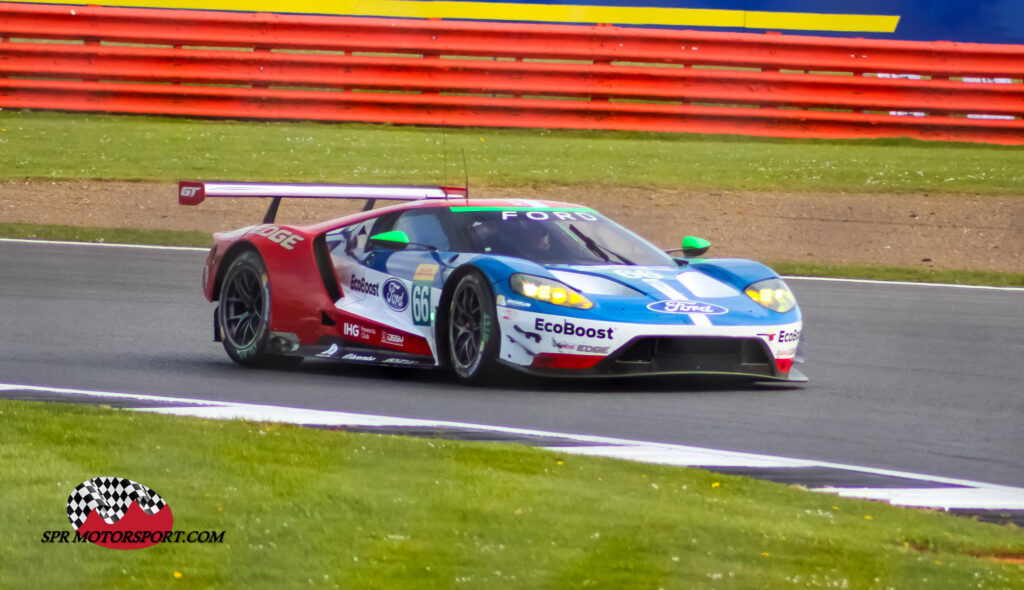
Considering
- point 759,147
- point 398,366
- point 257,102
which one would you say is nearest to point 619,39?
point 759,147

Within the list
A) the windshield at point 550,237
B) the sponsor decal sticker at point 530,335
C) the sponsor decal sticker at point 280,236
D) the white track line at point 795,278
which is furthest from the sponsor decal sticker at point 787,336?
the white track line at point 795,278

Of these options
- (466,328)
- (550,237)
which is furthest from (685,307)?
(466,328)

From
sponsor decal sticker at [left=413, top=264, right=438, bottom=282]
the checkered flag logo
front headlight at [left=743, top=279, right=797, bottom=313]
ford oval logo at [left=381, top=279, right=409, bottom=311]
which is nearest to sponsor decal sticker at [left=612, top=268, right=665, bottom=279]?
front headlight at [left=743, top=279, right=797, bottom=313]

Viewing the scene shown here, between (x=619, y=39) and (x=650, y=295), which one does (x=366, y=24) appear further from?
(x=650, y=295)

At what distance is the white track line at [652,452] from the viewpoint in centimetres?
584

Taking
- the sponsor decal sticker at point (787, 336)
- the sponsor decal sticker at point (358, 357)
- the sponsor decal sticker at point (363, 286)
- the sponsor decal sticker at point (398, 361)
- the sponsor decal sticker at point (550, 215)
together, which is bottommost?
the sponsor decal sticker at point (358, 357)

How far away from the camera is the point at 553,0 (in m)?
22.7

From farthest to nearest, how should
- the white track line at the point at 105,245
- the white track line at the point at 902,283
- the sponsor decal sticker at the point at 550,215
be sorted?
1. the white track line at the point at 105,245
2. the white track line at the point at 902,283
3. the sponsor decal sticker at the point at 550,215

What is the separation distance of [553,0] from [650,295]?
14789mm

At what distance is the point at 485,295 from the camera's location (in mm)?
8508

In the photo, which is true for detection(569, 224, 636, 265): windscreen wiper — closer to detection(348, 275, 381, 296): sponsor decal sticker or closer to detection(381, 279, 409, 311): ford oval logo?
detection(381, 279, 409, 311): ford oval logo

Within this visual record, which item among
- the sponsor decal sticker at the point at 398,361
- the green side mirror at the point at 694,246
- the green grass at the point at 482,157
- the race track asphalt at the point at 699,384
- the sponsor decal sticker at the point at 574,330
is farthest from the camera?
the green grass at the point at 482,157

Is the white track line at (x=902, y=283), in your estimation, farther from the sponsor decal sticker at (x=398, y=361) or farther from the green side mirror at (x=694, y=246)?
the sponsor decal sticker at (x=398, y=361)

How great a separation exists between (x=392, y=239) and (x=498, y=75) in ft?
39.4
